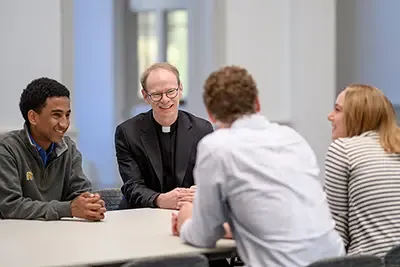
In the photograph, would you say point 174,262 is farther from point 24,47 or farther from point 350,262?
point 24,47

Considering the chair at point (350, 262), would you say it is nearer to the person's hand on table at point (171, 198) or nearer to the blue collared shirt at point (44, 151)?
the person's hand on table at point (171, 198)

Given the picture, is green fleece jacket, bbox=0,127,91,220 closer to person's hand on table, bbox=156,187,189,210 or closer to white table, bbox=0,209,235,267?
white table, bbox=0,209,235,267

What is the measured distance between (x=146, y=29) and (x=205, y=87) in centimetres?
615

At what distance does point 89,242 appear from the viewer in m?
2.53

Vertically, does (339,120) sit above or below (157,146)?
above

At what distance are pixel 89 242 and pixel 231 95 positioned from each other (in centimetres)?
74

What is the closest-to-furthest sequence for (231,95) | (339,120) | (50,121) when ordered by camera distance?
(231,95) < (339,120) < (50,121)

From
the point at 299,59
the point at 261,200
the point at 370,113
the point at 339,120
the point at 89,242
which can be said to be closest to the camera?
the point at 261,200

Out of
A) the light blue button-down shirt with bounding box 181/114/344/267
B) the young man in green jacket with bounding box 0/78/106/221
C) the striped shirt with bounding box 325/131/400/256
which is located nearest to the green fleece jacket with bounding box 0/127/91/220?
the young man in green jacket with bounding box 0/78/106/221

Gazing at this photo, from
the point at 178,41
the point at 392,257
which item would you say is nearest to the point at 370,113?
the point at 392,257

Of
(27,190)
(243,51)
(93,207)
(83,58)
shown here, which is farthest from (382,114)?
(83,58)

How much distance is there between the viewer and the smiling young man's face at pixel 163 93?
3.46m

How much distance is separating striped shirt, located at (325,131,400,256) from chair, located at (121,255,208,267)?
70 centimetres

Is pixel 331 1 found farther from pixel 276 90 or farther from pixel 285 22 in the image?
pixel 276 90
